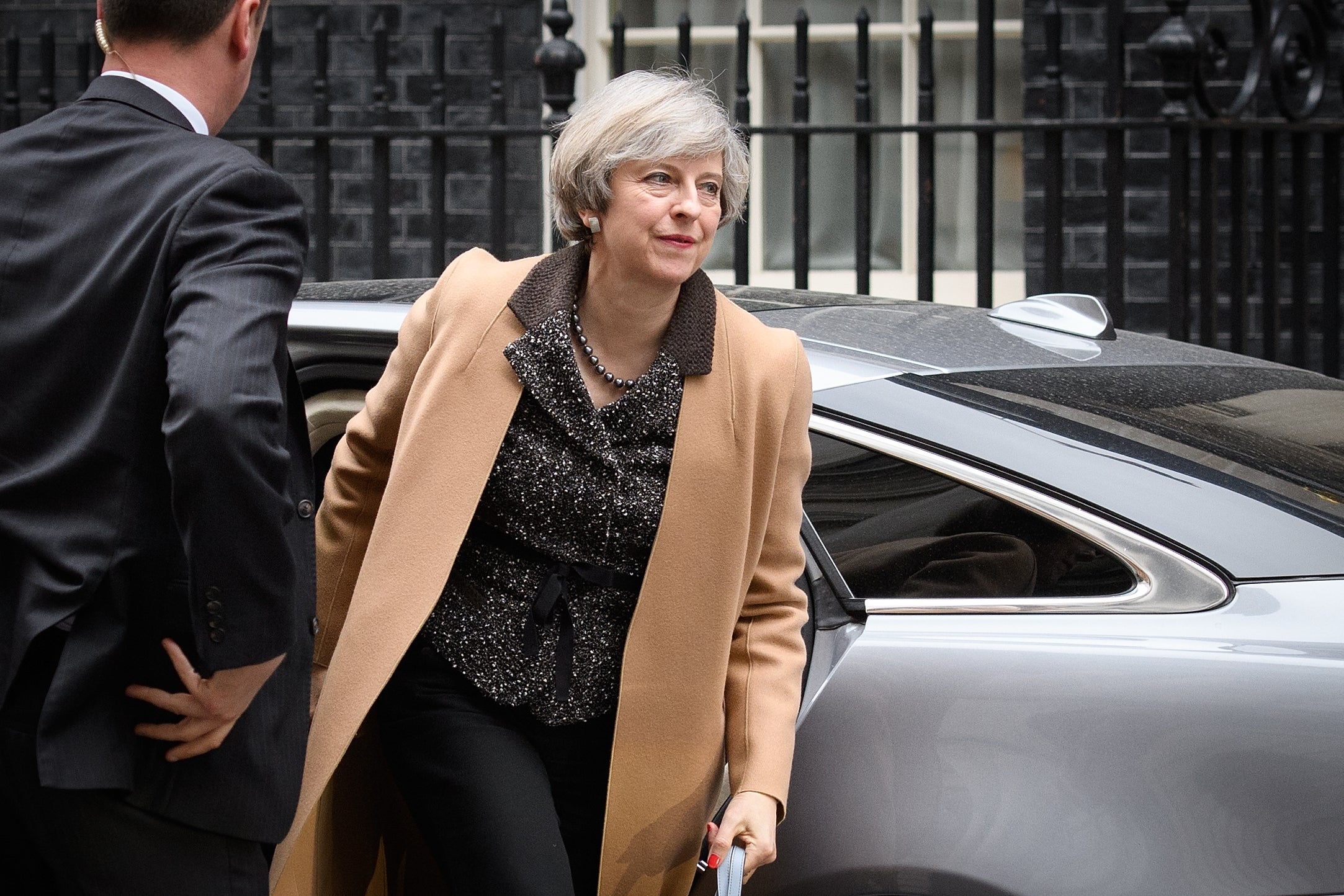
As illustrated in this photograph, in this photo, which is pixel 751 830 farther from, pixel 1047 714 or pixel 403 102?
pixel 403 102

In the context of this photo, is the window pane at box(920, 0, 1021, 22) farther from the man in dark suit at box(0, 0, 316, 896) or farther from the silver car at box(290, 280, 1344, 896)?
the man in dark suit at box(0, 0, 316, 896)

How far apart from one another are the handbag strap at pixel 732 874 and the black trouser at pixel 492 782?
24 centimetres

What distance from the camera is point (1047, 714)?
1985 millimetres

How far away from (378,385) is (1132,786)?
3.79 ft

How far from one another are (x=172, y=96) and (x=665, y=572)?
844mm

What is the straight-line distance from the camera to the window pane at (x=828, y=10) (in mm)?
6723

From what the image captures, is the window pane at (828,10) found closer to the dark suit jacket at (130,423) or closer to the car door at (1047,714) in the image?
the car door at (1047,714)

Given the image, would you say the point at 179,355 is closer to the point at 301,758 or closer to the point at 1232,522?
the point at 301,758

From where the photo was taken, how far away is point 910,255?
671 cm

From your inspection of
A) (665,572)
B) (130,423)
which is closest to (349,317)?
(665,572)

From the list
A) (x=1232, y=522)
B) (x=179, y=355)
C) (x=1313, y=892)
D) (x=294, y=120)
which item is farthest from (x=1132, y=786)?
(x=294, y=120)

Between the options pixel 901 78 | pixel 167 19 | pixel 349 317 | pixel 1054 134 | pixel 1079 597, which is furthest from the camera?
pixel 901 78

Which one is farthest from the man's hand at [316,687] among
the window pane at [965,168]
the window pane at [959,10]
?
the window pane at [959,10]

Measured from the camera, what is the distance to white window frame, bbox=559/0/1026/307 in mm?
6672
